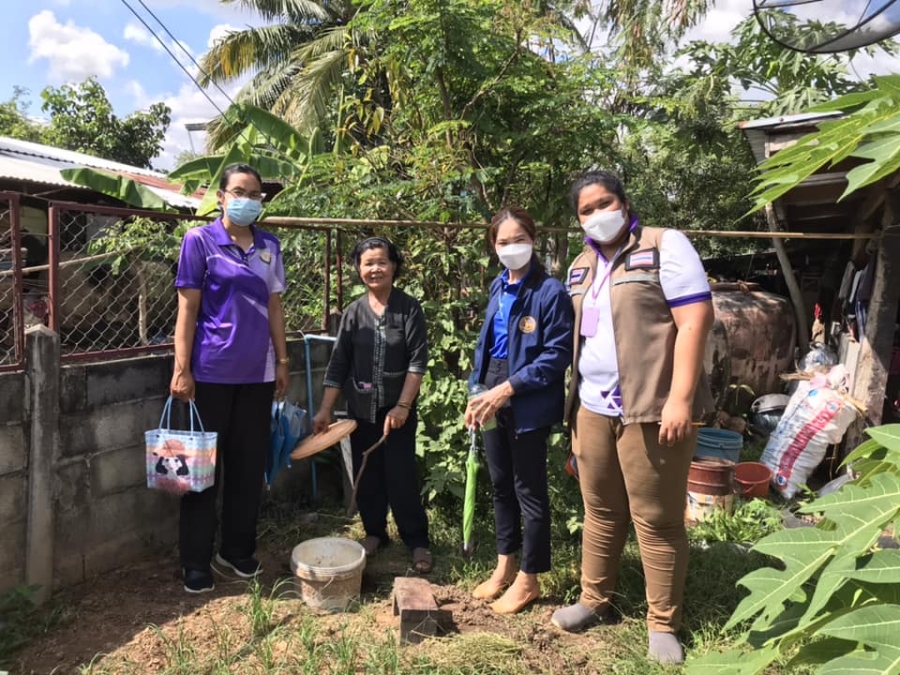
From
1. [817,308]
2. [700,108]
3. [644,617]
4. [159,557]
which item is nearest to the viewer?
[644,617]

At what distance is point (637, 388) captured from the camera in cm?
254

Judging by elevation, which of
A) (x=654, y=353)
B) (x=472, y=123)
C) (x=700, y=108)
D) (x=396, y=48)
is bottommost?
(x=654, y=353)

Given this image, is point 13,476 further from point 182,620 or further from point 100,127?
point 100,127

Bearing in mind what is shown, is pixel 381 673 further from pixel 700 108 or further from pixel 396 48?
pixel 700 108

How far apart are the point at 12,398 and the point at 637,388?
2.73m

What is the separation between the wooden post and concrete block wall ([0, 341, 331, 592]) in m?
4.98

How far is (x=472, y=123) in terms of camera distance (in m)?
4.30

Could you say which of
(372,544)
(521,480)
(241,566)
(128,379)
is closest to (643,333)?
(521,480)

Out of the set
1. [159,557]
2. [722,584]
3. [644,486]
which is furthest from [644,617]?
[159,557]

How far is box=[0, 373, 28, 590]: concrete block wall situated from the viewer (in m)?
2.83

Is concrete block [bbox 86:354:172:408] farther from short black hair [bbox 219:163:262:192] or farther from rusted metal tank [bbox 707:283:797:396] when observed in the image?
rusted metal tank [bbox 707:283:797:396]

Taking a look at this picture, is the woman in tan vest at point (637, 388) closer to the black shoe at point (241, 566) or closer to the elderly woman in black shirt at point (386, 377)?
the elderly woman in black shirt at point (386, 377)

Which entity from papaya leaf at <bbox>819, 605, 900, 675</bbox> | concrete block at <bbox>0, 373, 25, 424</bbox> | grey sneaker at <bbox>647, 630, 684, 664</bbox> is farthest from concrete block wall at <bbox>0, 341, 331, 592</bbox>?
papaya leaf at <bbox>819, 605, 900, 675</bbox>

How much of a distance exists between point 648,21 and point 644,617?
1260 centimetres
